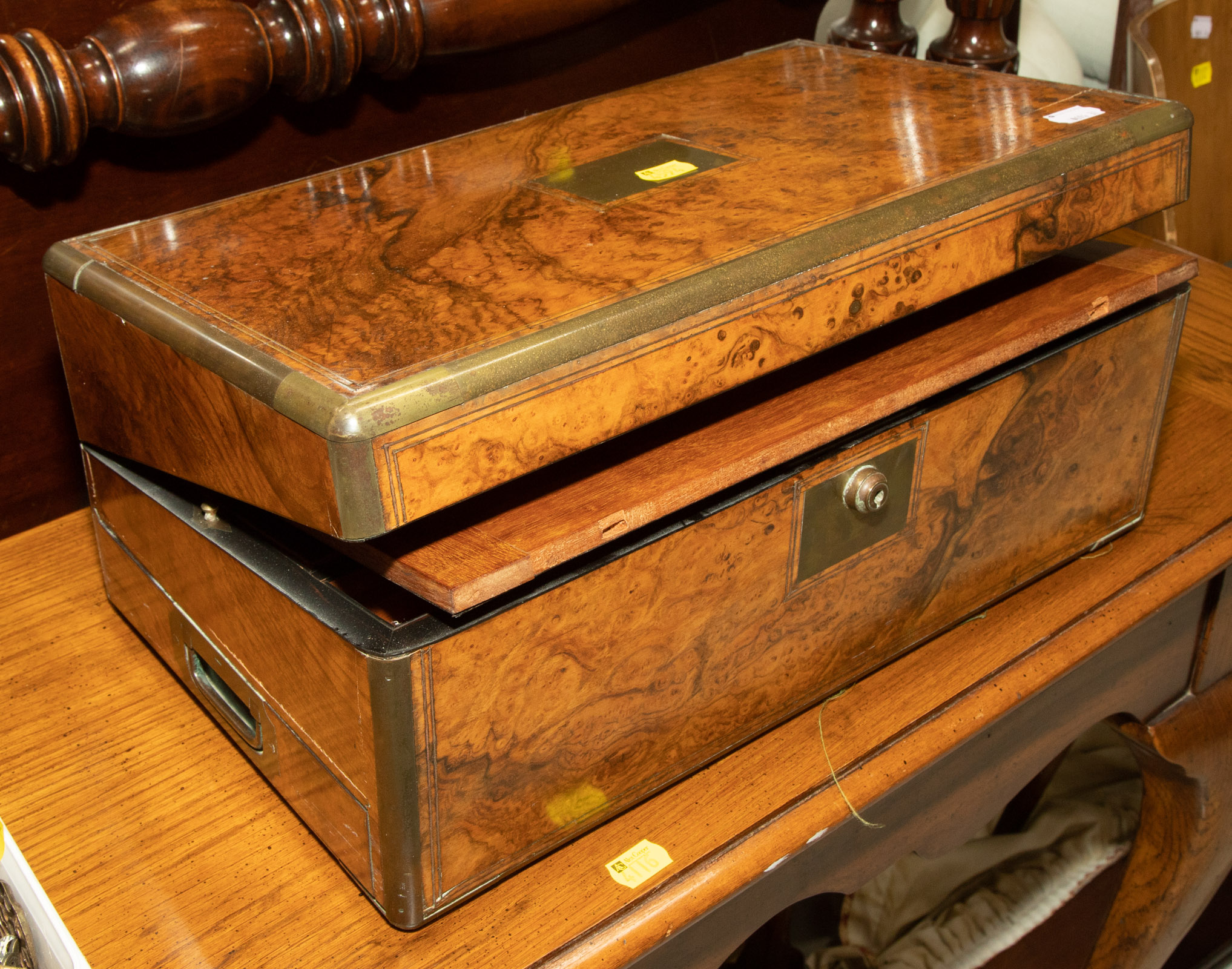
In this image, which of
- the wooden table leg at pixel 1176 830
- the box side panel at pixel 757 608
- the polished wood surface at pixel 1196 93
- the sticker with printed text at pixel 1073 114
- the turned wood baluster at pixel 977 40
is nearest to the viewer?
the box side panel at pixel 757 608

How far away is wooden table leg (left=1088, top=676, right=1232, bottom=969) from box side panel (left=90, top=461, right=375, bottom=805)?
78 centimetres

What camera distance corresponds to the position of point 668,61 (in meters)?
1.31

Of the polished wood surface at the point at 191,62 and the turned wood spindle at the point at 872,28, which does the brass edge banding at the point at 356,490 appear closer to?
the polished wood surface at the point at 191,62

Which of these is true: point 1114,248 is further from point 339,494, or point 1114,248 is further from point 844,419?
point 339,494

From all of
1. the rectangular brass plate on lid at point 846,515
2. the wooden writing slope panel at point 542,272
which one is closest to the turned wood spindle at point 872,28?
the wooden writing slope panel at point 542,272

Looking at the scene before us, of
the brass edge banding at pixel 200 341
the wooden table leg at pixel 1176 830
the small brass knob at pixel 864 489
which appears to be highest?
the brass edge banding at pixel 200 341

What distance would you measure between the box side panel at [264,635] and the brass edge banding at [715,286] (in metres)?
0.14

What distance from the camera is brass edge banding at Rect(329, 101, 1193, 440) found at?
566mm

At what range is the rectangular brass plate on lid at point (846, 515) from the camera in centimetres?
77

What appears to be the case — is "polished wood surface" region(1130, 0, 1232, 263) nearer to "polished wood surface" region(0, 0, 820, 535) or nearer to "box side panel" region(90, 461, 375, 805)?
"polished wood surface" region(0, 0, 820, 535)

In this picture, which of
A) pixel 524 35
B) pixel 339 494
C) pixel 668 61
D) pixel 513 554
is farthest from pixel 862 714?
pixel 668 61

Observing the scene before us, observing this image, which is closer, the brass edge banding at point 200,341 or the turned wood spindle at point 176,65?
the brass edge banding at point 200,341

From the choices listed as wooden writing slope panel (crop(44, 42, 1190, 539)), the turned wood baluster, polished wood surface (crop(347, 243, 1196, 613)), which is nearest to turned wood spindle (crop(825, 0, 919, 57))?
the turned wood baluster

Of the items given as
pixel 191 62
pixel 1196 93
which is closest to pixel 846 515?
pixel 191 62
